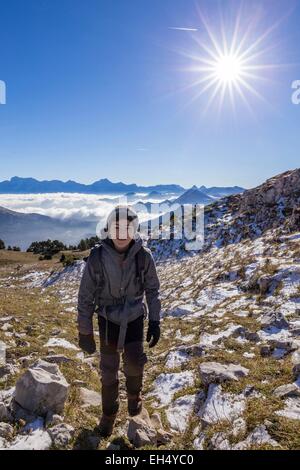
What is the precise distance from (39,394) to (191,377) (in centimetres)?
360

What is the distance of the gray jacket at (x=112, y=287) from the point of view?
5.56m

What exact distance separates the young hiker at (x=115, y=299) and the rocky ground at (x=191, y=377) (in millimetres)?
784

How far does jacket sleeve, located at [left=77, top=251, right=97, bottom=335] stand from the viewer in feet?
18.5

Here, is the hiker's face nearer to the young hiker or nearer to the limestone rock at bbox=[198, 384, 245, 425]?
the young hiker

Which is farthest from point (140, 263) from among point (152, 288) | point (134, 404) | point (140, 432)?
point (140, 432)

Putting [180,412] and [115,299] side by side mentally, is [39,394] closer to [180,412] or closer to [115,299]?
[115,299]

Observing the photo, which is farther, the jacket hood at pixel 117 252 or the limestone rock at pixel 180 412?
the limestone rock at pixel 180 412

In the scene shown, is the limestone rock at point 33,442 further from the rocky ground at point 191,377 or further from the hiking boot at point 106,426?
the hiking boot at point 106,426

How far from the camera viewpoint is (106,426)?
18.1 ft

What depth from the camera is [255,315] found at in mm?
11773

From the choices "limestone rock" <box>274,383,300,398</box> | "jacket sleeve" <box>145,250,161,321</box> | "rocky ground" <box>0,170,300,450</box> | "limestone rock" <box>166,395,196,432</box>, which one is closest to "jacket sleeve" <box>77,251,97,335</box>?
"jacket sleeve" <box>145,250,161,321</box>

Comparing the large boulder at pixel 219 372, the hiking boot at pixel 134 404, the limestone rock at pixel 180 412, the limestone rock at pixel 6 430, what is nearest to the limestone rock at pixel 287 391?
the large boulder at pixel 219 372
